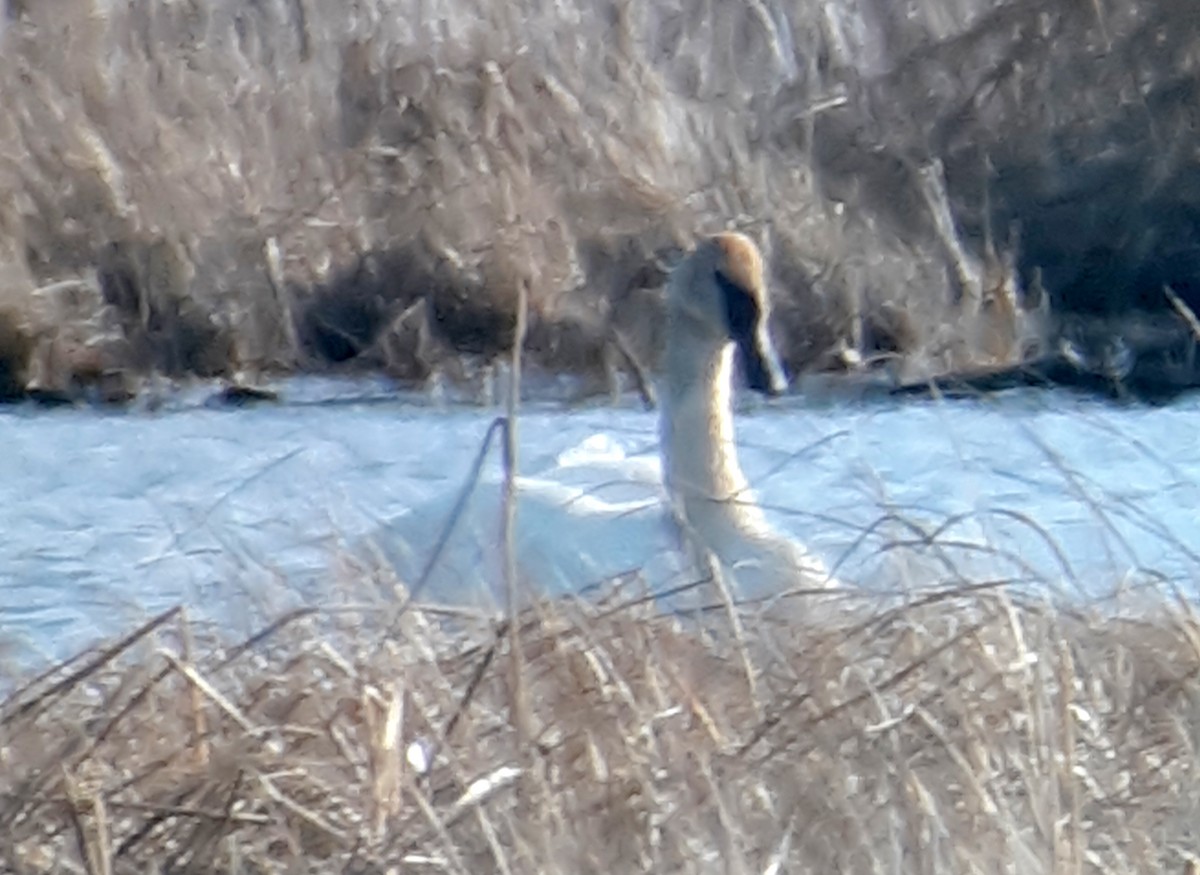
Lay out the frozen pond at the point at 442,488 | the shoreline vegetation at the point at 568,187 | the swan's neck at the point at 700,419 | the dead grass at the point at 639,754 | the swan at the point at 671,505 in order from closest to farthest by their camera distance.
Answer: the dead grass at the point at 639,754
the frozen pond at the point at 442,488
the swan at the point at 671,505
the swan's neck at the point at 700,419
the shoreline vegetation at the point at 568,187

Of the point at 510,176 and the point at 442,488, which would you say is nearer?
the point at 442,488

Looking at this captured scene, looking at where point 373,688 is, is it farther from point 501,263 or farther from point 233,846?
point 501,263

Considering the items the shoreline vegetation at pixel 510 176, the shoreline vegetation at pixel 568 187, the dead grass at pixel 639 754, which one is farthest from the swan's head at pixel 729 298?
the dead grass at pixel 639 754

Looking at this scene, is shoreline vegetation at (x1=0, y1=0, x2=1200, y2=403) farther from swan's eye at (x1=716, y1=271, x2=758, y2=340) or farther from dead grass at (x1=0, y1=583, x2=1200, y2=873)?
dead grass at (x1=0, y1=583, x2=1200, y2=873)

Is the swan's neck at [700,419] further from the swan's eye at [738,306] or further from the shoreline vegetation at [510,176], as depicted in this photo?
the shoreline vegetation at [510,176]

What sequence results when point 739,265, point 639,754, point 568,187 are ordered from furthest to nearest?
point 568,187 < point 739,265 < point 639,754

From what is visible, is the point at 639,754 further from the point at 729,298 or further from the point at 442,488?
the point at 442,488

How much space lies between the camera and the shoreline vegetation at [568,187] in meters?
8.09

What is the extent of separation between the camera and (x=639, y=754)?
284 centimetres

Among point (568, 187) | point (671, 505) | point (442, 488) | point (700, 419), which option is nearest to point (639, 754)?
point (671, 505)

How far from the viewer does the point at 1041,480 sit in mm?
5055

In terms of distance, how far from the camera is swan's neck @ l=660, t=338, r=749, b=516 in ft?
18.0

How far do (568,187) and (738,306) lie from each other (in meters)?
2.79

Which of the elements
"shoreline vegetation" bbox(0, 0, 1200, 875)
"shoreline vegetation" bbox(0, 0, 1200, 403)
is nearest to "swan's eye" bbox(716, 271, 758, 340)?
"shoreline vegetation" bbox(0, 0, 1200, 875)
